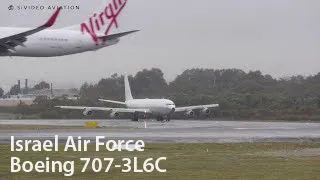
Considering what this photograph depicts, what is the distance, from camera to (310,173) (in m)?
25.5

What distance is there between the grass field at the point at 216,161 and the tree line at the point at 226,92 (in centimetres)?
5833

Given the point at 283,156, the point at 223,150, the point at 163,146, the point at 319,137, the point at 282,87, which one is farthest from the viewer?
the point at 282,87

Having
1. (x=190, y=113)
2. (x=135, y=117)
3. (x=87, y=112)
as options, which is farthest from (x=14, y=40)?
(x=190, y=113)

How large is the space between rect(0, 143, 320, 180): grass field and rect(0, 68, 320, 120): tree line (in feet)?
191

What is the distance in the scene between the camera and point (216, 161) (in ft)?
99.8

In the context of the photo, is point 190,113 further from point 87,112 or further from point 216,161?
point 216,161

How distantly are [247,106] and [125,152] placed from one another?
76.5m

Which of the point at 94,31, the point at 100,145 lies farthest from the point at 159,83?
the point at 100,145

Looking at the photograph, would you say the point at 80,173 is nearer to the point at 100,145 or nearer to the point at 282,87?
the point at 100,145

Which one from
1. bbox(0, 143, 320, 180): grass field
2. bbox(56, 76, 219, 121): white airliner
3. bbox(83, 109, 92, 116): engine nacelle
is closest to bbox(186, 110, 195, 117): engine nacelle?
bbox(56, 76, 219, 121): white airliner

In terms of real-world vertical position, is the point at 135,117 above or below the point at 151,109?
below

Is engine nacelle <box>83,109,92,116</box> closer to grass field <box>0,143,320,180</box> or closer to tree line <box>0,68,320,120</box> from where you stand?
tree line <box>0,68,320,120</box>

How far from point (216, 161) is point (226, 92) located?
310 feet

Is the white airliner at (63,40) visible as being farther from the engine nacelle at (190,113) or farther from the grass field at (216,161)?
the grass field at (216,161)
